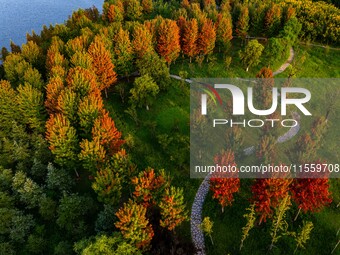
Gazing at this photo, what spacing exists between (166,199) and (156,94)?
3849 centimetres

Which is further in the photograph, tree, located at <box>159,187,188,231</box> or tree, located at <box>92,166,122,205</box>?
tree, located at <box>92,166,122,205</box>

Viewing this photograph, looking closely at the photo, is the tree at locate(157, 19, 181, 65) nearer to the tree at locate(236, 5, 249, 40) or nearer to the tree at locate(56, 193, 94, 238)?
the tree at locate(236, 5, 249, 40)

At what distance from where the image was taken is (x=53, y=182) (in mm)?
54906

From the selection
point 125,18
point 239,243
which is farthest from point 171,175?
point 125,18

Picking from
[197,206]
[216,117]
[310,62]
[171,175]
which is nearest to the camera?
[197,206]

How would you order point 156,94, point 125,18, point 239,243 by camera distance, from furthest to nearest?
point 125,18 → point 156,94 → point 239,243

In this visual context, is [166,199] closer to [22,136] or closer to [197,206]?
[197,206]

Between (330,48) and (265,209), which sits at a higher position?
(330,48)

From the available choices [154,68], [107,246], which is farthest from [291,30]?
[107,246]

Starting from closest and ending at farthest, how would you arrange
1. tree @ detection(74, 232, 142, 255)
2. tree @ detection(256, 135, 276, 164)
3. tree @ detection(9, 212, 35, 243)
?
1. tree @ detection(74, 232, 142, 255)
2. tree @ detection(9, 212, 35, 243)
3. tree @ detection(256, 135, 276, 164)

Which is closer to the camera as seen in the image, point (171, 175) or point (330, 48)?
point (171, 175)

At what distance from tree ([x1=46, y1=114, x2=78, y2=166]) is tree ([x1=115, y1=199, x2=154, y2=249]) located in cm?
1965

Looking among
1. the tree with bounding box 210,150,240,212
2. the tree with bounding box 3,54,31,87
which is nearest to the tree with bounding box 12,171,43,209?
the tree with bounding box 3,54,31,87

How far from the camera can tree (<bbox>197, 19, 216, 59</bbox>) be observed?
84.9m
